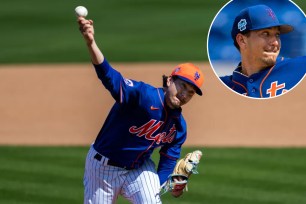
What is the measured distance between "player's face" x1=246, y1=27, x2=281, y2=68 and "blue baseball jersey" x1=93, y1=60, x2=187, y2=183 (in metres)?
0.82

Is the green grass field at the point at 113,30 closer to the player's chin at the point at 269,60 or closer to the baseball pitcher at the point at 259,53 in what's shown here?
the baseball pitcher at the point at 259,53

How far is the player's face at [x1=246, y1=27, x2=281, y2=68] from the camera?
6492 millimetres

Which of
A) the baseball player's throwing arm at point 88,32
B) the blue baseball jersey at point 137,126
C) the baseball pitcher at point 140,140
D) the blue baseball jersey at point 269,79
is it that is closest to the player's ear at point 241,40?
the blue baseball jersey at point 269,79

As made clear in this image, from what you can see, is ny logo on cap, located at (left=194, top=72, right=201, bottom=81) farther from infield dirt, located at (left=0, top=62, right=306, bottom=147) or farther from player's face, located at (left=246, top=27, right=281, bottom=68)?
infield dirt, located at (left=0, top=62, right=306, bottom=147)

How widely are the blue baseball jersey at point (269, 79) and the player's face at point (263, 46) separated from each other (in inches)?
4.0

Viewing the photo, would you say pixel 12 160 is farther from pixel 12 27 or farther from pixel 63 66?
pixel 12 27

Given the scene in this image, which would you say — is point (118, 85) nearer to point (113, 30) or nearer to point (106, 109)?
point (106, 109)

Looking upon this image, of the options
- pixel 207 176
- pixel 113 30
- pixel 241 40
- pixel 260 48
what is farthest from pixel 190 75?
pixel 113 30

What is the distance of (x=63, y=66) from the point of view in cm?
1561

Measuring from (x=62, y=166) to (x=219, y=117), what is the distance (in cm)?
324

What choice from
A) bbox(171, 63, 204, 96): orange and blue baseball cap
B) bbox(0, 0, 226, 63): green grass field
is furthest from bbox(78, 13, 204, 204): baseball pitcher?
bbox(0, 0, 226, 63): green grass field

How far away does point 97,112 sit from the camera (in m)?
13.0

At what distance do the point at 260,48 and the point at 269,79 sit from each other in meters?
0.43

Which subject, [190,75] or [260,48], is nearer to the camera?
[260,48]
